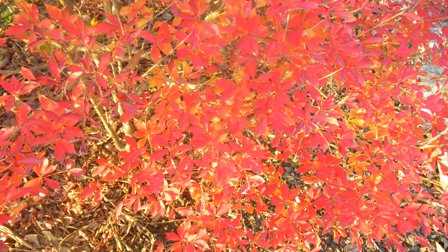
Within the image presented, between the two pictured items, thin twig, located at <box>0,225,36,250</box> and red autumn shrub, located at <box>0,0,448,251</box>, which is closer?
red autumn shrub, located at <box>0,0,448,251</box>

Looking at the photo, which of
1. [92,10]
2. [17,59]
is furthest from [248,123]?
[17,59]

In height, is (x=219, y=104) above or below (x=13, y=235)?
above

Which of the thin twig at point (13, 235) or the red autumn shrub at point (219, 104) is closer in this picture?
the red autumn shrub at point (219, 104)

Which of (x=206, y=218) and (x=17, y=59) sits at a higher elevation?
(x=17, y=59)

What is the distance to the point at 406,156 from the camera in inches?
A: 95.3

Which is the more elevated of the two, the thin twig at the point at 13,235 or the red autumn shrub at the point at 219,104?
the red autumn shrub at the point at 219,104

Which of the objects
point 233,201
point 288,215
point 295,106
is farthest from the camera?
point 233,201

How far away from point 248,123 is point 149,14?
919 mm

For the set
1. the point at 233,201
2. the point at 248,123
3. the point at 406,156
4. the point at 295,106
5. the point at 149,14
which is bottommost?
the point at 233,201

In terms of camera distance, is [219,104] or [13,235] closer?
[219,104]

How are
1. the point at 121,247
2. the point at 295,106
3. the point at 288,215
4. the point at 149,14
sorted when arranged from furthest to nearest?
the point at 121,247 → the point at 288,215 → the point at 295,106 → the point at 149,14

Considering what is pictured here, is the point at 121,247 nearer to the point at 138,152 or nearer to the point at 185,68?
the point at 138,152

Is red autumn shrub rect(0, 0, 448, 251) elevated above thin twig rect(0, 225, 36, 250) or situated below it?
above

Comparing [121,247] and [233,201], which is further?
[233,201]
